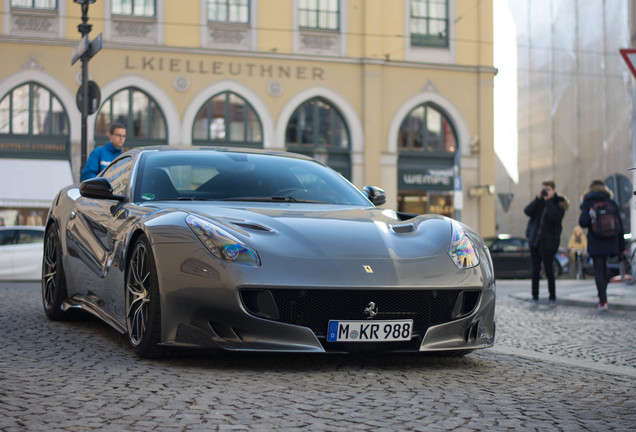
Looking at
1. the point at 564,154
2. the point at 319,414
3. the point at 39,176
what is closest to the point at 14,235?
the point at 39,176

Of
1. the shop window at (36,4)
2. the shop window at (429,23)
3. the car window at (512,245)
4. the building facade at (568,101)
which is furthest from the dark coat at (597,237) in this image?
the shop window at (36,4)

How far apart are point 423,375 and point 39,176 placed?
23.1 m

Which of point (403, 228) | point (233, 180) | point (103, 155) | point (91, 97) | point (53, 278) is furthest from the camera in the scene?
point (91, 97)

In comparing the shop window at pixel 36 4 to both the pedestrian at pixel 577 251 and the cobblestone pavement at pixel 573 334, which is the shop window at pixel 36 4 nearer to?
the pedestrian at pixel 577 251

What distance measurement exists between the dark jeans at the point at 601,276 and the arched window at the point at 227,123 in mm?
17833

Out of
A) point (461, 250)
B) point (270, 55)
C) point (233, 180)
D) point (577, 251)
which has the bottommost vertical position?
point (577, 251)

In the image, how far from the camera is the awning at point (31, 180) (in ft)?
83.3

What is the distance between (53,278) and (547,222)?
7596mm

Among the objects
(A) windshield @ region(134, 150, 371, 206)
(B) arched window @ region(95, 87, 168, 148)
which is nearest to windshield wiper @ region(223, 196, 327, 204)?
(A) windshield @ region(134, 150, 371, 206)

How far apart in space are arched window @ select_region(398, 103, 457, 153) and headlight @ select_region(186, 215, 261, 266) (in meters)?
25.7

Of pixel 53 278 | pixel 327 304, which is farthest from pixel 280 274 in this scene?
pixel 53 278

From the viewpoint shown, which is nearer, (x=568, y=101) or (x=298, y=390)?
(x=298, y=390)

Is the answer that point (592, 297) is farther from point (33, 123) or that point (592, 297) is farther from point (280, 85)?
point (33, 123)

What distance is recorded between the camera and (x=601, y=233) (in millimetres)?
11531
